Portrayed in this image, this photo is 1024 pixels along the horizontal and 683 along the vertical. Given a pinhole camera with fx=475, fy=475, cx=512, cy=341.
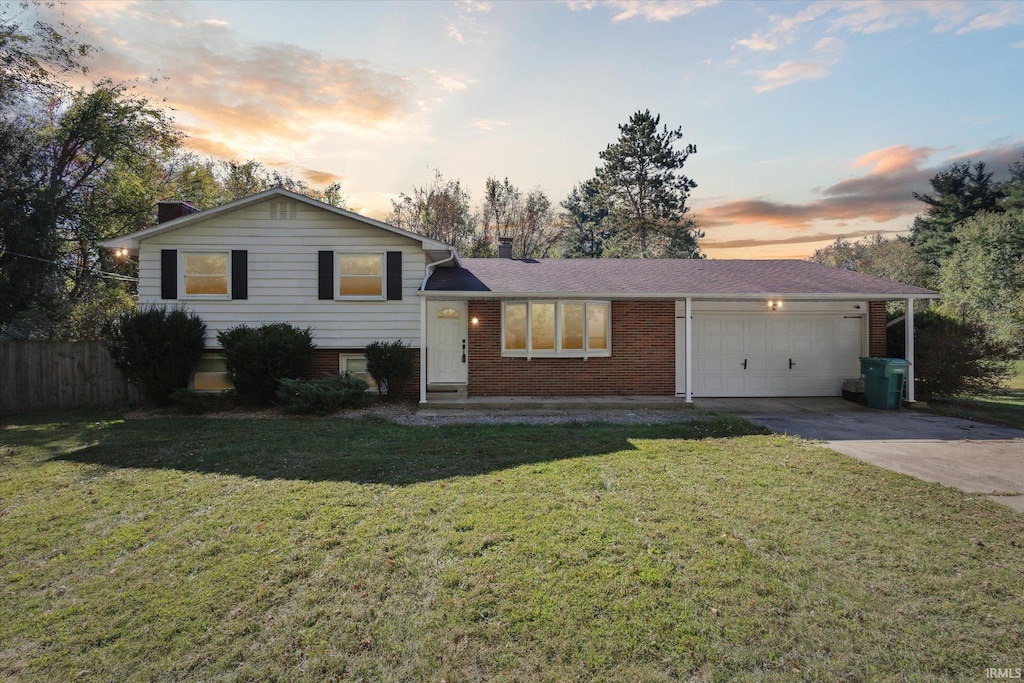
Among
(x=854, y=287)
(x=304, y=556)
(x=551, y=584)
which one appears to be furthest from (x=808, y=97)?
(x=304, y=556)

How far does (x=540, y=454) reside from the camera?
22.9 feet

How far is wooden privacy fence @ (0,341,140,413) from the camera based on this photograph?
39.5 ft

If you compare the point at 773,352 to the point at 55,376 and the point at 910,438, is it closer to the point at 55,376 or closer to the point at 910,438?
the point at 910,438

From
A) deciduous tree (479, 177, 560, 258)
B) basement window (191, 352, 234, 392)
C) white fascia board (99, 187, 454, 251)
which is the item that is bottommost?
basement window (191, 352, 234, 392)

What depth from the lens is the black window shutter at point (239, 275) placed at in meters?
11.9

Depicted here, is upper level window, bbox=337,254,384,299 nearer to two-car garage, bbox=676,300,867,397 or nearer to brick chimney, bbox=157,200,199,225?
brick chimney, bbox=157,200,199,225

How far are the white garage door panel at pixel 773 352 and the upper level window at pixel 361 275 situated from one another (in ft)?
27.3

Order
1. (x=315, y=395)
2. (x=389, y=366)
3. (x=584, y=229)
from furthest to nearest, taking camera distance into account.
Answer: (x=584, y=229)
(x=389, y=366)
(x=315, y=395)

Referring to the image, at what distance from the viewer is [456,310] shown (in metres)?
12.3

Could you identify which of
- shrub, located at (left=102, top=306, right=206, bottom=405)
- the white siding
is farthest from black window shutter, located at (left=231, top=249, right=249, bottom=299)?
shrub, located at (left=102, top=306, right=206, bottom=405)

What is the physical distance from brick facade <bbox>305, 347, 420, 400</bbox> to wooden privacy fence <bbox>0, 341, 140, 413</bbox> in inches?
182

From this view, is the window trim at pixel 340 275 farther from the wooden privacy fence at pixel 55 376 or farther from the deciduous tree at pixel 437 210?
the deciduous tree at pixel 437 210

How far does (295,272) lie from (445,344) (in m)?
4.19

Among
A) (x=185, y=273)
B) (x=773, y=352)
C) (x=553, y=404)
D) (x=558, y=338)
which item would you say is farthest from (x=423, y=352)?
(x=773, y=352)
